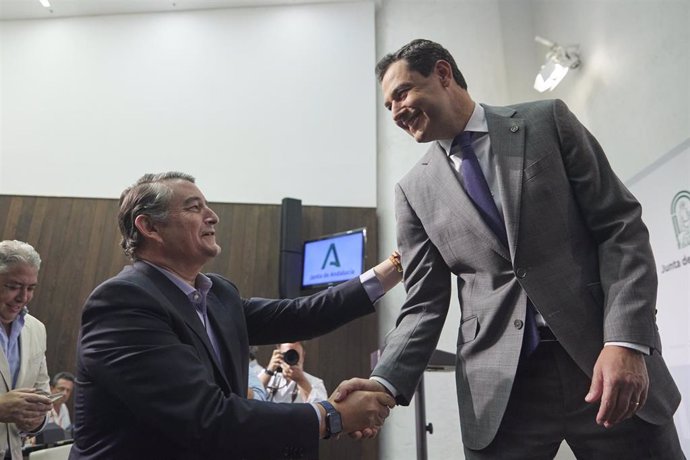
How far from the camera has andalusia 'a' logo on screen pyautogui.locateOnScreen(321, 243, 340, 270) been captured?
4509mm

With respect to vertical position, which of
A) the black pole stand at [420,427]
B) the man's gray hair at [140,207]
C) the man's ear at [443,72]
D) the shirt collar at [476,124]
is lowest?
the black pole stand at [420,427]

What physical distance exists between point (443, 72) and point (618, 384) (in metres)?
0.90

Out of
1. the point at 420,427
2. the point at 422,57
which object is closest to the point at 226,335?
the point at 422,57

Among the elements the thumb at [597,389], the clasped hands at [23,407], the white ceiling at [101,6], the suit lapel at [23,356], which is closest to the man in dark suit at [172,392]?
the thumb at [597,389]

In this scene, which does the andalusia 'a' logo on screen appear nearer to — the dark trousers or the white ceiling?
the white ceiling

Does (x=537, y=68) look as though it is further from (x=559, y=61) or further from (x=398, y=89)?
(x=398, y=89)

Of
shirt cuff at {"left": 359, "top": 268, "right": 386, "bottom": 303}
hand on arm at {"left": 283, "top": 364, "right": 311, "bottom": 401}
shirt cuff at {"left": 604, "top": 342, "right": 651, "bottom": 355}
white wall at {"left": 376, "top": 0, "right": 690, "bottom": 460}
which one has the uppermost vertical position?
white wall at {"left": 376, "top": 0, "right": 690, "bottom": 460}

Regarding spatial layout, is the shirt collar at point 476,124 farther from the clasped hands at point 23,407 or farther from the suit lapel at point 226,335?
the clasped hands at point 23,407

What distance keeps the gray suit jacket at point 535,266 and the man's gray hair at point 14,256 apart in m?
1.89

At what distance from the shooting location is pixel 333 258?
454 centimetres

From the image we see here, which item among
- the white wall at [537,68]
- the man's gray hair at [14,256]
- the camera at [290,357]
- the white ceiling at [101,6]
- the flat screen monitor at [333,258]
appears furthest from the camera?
the white ceiling at [101,6]

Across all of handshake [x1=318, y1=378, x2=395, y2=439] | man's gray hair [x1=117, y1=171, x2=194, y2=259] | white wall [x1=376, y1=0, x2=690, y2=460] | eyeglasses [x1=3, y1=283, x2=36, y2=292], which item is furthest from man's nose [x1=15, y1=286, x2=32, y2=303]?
white wall [x1=376, y1=0, x2=690, y2=460]

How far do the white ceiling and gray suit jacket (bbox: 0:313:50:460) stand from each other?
448 cm

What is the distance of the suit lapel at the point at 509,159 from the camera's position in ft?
3.69
